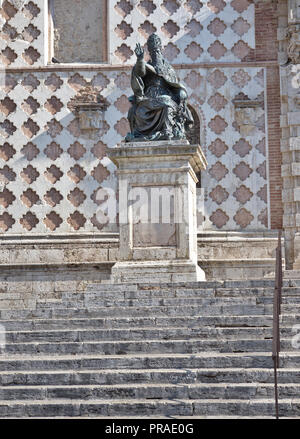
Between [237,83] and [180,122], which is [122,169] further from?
[237,83]

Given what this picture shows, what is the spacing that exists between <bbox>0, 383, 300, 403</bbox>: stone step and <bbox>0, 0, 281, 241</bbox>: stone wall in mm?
7410

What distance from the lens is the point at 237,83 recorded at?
15.8 metres

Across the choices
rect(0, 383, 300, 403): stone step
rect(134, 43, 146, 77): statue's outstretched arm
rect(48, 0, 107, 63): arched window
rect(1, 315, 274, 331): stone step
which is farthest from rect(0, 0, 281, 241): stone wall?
rect(0, 383, 300, 403): stone step

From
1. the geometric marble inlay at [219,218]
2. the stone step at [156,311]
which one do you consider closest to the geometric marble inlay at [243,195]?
the geometric marble inlay at [219,218]

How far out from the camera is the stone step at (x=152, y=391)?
25.6 feet

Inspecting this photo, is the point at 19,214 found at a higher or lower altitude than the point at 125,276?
higher

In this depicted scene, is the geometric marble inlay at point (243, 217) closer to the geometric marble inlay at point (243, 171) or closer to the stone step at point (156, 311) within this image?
the geometric marble inlay at point (243, 171)

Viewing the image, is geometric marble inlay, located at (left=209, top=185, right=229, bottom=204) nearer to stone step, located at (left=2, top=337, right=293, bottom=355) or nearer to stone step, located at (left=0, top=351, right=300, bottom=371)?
stone step, located at (left=2, top=337, right=293, bottom=355)

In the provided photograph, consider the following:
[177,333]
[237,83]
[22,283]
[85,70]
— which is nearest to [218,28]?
[237,83]

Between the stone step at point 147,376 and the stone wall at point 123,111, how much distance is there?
7161 millimetres

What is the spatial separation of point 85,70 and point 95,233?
2959mm

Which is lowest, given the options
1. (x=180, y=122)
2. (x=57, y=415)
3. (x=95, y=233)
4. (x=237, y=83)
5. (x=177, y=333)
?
(x=57, y=415)

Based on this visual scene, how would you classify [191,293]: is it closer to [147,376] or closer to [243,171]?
[147,376]

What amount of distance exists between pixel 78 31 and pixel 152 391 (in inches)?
382
